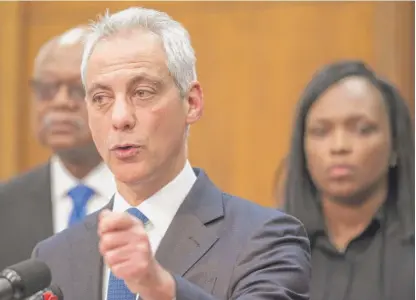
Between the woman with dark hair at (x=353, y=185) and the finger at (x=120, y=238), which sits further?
the woman with dark hair at (x=353, y=185)

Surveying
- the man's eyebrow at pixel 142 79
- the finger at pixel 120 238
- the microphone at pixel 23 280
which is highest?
the man's eyebrow at pixel 142 79

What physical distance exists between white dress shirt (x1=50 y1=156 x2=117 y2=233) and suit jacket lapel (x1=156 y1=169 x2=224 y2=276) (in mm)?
982

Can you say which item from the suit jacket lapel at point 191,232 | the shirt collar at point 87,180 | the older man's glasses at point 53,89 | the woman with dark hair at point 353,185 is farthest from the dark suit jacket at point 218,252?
the older man's glasses at point 53,89

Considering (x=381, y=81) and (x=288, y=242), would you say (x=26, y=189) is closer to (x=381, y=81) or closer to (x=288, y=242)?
(x=381, y=81)

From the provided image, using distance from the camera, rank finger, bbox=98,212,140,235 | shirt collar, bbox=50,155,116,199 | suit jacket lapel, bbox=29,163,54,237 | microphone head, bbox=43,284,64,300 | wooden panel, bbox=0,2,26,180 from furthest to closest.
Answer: wooden panel, bbox=0,2,26,180, shirt collar, bbox=50,155,116,199, suit jacket lapel, bbox=29,163,54,237, microphone head, bbox=43,284,64,300, finger, bbox=98,212,140,235

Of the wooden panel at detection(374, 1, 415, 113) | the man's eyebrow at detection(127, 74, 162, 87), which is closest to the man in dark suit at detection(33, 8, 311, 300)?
the man's eyebrow at detection(127, 74, 162, 87)

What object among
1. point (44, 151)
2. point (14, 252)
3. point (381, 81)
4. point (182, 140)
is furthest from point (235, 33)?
point (182, 140)

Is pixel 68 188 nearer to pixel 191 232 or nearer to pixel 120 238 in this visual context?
pixel 191 232

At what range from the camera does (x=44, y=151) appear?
13.3ft

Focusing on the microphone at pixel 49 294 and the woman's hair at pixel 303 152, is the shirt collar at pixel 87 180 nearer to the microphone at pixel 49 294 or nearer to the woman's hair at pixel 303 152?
the woman's hair at pixel 303 152

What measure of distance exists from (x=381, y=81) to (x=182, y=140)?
3.27 feet

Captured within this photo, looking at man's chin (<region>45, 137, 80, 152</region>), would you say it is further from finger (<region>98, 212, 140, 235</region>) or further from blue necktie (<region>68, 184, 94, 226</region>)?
finger (<region>98, 212, 140, 235</region>)

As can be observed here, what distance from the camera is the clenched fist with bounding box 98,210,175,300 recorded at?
1.25 meters

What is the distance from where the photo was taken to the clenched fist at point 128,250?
1250 millimetres
